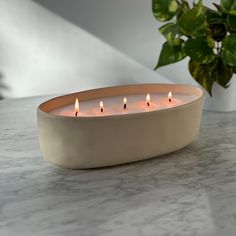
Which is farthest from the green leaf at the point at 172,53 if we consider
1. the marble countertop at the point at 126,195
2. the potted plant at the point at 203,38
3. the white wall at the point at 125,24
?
the white wall at the point at 125,24

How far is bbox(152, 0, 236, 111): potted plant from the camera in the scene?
0.77 m

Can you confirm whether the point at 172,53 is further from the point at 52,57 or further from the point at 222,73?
the point at 52,57

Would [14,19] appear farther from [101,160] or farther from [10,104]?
[101,160]

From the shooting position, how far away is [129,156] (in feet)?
2.12

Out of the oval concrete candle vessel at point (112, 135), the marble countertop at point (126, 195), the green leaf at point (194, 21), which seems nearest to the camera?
the marble countertop at point (126, 195)

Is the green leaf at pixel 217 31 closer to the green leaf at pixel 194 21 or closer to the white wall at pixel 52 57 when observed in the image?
the green leaf at pixel 194 21

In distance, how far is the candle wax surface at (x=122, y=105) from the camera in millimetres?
705

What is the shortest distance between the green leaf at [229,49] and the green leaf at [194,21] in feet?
0.14

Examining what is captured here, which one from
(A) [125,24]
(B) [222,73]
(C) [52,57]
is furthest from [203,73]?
(C) [52,57]

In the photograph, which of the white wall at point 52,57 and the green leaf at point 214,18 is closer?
the green leaf at point 214,18

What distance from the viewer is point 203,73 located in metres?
0.84

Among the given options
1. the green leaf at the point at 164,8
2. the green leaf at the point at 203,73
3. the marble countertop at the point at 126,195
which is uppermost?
the green leaf at the point at 164,8

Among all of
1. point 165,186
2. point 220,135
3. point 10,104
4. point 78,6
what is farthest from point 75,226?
point 78,6

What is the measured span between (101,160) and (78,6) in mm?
718
